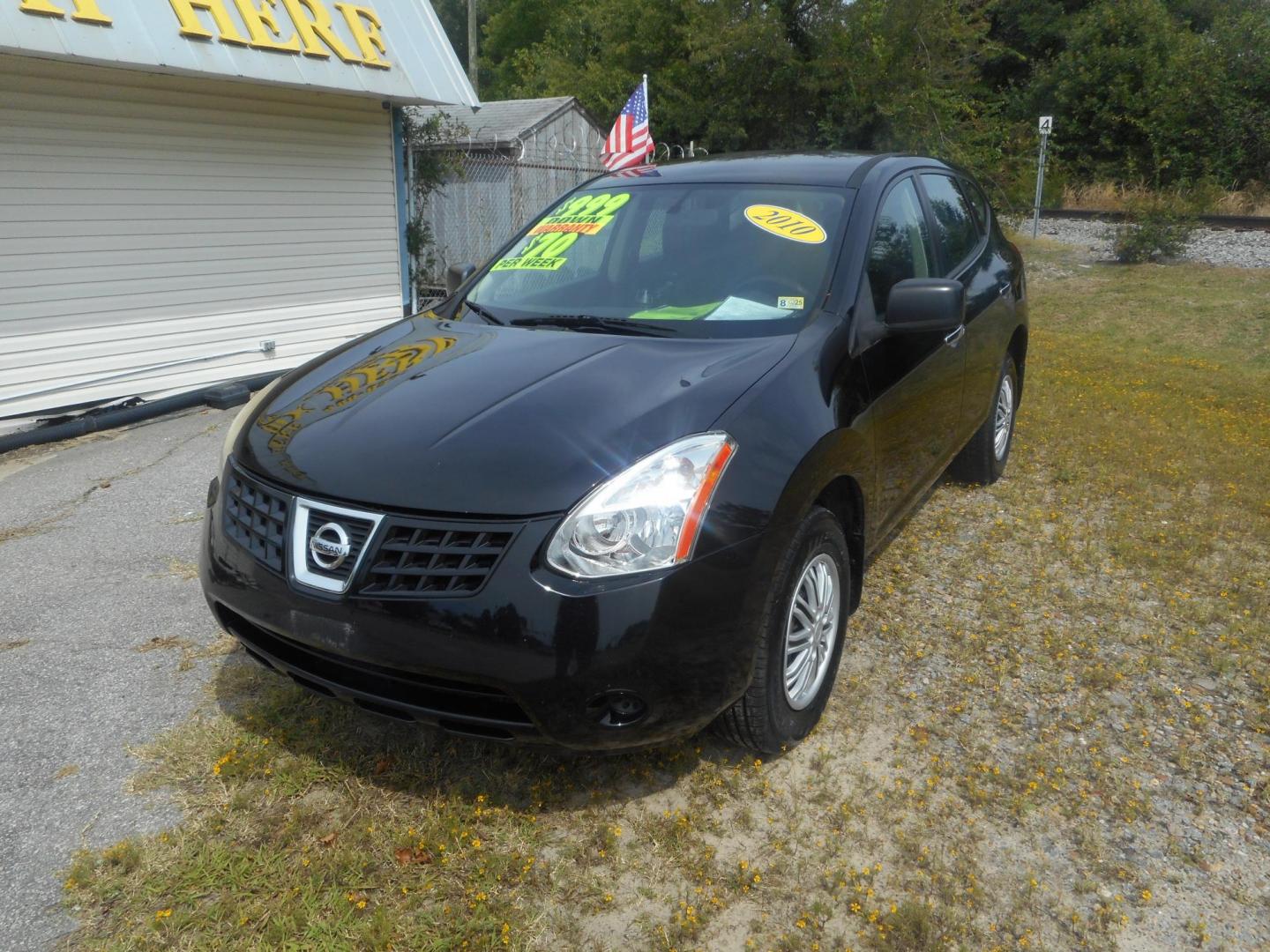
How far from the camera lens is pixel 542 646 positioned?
225 cm

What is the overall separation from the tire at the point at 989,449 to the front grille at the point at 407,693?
3.49 m

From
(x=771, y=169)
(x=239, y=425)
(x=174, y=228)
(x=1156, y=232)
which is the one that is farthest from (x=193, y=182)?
(x=1156, y=232)

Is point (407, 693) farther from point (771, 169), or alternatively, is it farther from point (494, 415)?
point (771, 169)

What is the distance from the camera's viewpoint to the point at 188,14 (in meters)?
7.23

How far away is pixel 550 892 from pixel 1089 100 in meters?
32.2

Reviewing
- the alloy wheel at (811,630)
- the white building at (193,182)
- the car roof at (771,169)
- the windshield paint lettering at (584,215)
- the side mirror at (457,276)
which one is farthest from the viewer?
the white building at (193,182)

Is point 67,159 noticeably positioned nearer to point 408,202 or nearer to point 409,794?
point 408,202

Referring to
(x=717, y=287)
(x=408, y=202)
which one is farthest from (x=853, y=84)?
(x=717, y=287)

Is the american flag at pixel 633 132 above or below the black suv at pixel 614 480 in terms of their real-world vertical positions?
above

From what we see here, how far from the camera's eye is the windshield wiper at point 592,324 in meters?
3.17

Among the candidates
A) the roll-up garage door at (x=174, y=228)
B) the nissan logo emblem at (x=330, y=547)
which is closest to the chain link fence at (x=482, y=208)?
the roll-up garage door at (x=174, y=228)

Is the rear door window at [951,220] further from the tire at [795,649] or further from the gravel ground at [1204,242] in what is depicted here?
the gravel ground at [1204,242]

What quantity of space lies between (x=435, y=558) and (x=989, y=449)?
12.8 feet

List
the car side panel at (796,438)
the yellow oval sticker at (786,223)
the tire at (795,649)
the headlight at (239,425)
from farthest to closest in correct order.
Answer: the yellow oval sticker at (786,223) → the headlight at (239,425) → the tire at (795,649) → the car side panel at (796,438)
